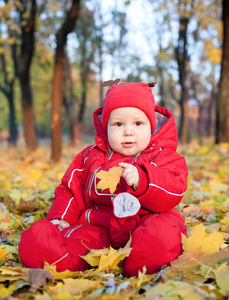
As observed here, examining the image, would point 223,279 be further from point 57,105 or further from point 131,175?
point 57,105

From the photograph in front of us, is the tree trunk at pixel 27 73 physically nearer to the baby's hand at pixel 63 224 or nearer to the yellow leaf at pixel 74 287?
the baby's hand at pixel 63 224

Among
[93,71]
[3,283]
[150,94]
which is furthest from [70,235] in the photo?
[93,71]

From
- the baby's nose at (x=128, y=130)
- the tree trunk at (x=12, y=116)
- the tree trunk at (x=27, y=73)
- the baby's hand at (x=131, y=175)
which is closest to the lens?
the baby's hand at (x=131, y=175)

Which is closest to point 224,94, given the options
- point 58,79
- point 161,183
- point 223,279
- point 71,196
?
point 58,79

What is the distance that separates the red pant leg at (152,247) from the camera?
1.57 metres

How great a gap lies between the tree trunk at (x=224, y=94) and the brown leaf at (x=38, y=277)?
6551 mm

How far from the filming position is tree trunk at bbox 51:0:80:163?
7.11 meters

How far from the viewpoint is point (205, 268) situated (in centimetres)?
149

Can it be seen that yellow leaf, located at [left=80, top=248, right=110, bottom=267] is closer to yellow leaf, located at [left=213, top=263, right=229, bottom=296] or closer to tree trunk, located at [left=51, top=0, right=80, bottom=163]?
yellow leaf, located at [left=213, top=263, right=229, bottom=296]

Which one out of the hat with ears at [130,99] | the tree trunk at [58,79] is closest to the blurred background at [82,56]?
the tree trunk at [58,79]

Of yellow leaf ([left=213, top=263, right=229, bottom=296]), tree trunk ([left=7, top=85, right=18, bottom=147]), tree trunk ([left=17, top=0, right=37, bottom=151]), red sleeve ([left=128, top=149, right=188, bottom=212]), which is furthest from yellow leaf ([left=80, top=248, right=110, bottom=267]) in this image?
tree trunk ([left=7, top=85, right=18, bottom=147])

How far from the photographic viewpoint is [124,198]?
167cm

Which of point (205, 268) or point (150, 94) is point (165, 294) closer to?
point (205, 268)

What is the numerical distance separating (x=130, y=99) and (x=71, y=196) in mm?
790
